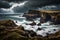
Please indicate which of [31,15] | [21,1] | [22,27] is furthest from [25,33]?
[21,1]

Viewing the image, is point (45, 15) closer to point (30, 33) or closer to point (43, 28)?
point (43, 28)

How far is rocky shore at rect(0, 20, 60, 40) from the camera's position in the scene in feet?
23.3

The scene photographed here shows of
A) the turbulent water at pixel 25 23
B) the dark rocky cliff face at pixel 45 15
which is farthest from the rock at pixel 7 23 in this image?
the dark rocky cliff face at pixel 45 15

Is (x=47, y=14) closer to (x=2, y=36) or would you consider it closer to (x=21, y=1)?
Result: (x=21, y=1)

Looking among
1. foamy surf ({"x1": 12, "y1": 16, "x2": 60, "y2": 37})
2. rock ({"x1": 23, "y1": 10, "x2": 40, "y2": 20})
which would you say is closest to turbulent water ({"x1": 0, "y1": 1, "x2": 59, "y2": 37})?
foamy surf ({"x1": 12, "y1": 16, "x2": 60, "y2": 37})

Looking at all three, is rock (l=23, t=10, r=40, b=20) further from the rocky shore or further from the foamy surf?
the rocky shore

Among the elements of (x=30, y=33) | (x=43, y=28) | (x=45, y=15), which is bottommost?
(x=30, y=33)

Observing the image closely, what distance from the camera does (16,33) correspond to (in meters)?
7.19

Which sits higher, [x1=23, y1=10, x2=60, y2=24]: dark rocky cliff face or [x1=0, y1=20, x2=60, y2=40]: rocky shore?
[x1=23, y1=10, x2=60, y2=24]: dark rocky cliff face

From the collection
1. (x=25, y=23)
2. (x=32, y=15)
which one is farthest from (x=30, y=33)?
(x=32, y=15)

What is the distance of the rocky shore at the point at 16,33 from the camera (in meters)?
7.10

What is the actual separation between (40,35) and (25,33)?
20.2 inches

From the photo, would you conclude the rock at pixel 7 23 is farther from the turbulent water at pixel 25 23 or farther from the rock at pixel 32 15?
the rock at pixel 32 15

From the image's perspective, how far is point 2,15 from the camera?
7906 millimetres
